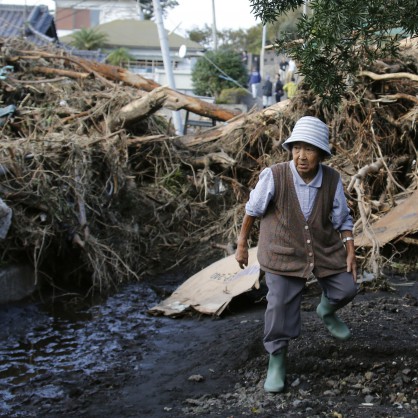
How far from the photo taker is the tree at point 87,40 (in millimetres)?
39906

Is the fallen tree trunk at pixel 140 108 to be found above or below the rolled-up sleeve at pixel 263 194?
above

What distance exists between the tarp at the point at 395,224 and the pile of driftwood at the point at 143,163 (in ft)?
0.45

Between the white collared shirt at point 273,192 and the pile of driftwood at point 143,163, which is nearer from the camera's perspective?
the white collared shirt at point 273,192

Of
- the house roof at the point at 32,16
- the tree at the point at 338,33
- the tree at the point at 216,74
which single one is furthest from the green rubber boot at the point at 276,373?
the tree at the point at 216,74

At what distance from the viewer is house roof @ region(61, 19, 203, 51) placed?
45.0 m

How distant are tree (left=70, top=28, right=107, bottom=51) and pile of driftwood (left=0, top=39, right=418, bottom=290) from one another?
28.6 metres

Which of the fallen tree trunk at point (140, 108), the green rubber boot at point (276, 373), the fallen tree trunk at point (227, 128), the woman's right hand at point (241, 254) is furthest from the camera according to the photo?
the fallen tree trunk at point (227, 128)

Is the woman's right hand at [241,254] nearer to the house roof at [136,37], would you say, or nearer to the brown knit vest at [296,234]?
the brown knit vest at [296,234]

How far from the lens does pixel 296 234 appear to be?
430 cm

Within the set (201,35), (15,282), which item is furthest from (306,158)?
(201,35)

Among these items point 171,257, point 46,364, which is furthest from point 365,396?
point 171,257

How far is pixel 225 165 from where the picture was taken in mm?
10398

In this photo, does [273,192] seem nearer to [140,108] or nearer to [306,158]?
[306,158]

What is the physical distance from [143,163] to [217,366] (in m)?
5.85
